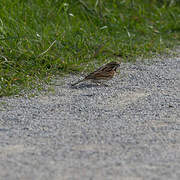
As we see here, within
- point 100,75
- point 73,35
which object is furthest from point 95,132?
point 73,35

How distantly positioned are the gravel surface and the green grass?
0.53 metres

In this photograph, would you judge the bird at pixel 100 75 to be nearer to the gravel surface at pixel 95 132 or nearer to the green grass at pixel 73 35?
the gravel surface at pixel 95 132

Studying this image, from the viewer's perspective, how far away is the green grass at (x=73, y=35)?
22.1 ft

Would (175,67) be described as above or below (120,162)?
below

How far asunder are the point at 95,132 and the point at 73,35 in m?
3.84

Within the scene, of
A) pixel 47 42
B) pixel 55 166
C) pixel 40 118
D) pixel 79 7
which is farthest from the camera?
pixel 79 7

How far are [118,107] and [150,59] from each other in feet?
9.05

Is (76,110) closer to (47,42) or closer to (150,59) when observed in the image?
(47,42)

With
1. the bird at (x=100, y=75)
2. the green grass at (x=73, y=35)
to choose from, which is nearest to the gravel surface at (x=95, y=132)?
the bird at (x=100, y=75)

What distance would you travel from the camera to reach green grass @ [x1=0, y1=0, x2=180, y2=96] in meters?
6.75

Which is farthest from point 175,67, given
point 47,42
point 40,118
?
point 40,118

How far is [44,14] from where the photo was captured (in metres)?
8.77

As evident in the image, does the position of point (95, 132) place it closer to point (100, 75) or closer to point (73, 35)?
point (100, 75)

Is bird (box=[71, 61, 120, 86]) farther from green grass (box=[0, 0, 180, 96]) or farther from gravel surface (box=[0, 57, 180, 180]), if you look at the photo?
green grass (box=[0, 0, 180, 96])
